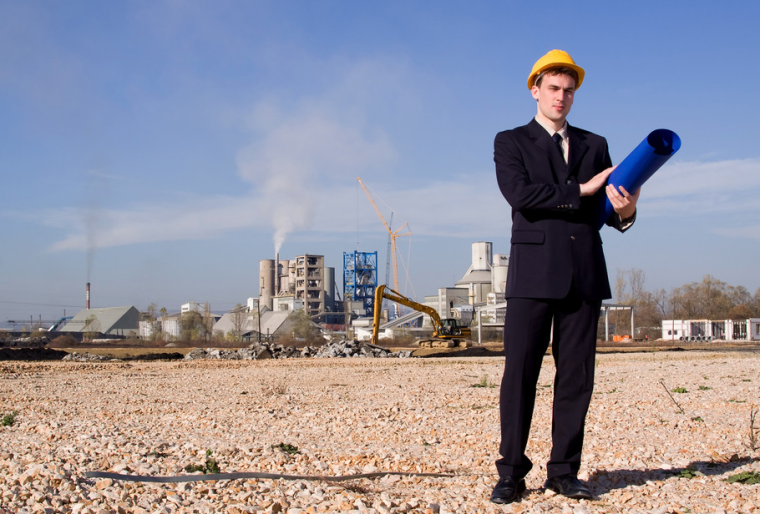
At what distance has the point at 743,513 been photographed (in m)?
2.68

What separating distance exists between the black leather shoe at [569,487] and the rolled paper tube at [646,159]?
51.3 inches

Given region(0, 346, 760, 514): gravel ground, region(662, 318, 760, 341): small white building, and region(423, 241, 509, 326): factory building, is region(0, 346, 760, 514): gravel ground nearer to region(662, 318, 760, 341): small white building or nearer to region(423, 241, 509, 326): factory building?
region(662, 318, 760, 341): small white building

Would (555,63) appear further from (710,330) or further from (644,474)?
(710,330)

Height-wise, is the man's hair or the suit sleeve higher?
the man's hair

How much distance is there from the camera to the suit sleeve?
289 centimetres

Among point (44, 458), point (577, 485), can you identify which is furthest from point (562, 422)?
point (44, 458)

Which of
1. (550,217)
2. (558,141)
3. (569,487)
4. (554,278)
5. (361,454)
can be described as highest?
(558,141)

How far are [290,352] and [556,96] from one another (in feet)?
92.0

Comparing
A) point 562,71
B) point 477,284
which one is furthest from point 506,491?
point 477,284

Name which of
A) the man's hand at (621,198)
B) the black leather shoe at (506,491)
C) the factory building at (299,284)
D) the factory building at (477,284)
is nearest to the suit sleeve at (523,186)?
the man's hand at (621,198)

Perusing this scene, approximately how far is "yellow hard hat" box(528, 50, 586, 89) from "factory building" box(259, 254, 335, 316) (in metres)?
114

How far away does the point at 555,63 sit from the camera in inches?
119

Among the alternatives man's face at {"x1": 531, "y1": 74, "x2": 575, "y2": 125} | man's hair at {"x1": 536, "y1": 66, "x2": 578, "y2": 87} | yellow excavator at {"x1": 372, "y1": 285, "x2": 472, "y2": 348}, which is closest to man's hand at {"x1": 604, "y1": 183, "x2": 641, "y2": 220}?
man's face at {"x1": 531, "y1": 74, "x2": 575, "y2": 125}

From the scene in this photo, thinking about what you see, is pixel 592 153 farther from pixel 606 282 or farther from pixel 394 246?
pixel 394 246
